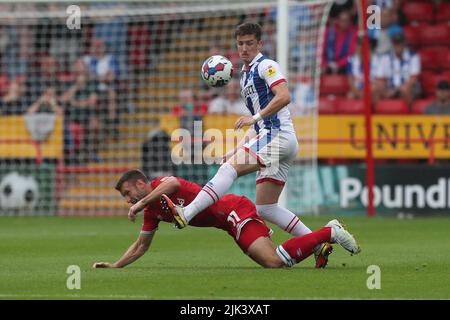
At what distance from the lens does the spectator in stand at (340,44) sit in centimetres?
2189

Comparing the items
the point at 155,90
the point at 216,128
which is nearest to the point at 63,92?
the point at 155,90

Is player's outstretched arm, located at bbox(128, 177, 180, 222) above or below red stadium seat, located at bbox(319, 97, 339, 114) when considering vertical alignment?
below

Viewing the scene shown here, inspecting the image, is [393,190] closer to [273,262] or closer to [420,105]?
[420,105]

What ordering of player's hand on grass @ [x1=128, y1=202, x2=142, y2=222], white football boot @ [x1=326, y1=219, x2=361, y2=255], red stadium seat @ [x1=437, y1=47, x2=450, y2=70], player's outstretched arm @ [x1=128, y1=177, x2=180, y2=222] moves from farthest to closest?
red stadium seat @ [x1=437, y1=47, x2=450, y2=70], white football boot @ [x1=326, y1=219, x2=361, y2=255], player's outstretched arm @ [x1=128, y1=177, x2=180, y2=222], player's hand on grass @ [x1=128, y1=202, x2=142, y2=222]

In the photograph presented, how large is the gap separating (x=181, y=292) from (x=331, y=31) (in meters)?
14.4

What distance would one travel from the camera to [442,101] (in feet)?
65.7

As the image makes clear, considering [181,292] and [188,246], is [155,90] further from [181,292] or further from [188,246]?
[181,292]

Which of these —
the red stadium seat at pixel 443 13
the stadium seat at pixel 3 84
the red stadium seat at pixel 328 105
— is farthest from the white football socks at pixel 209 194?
the red stadium seat at pixel 443 13

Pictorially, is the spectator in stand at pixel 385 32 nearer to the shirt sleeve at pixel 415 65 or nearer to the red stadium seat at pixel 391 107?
the shirt sleeve at pixel 415 65

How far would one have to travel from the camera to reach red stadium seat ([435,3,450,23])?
75.6 ft

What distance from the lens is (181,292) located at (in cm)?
845

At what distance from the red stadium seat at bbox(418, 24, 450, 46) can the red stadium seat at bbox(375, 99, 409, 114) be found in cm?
206

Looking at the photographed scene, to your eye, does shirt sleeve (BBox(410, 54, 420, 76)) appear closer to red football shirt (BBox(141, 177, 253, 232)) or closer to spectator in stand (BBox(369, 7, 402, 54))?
spectator in stand (BBox(369, 7, 402, 54))

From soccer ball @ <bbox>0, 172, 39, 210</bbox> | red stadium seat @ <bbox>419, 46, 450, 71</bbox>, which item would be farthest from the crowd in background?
soccer ball @ <bbox>0, 172, 39, 210</bbox>
